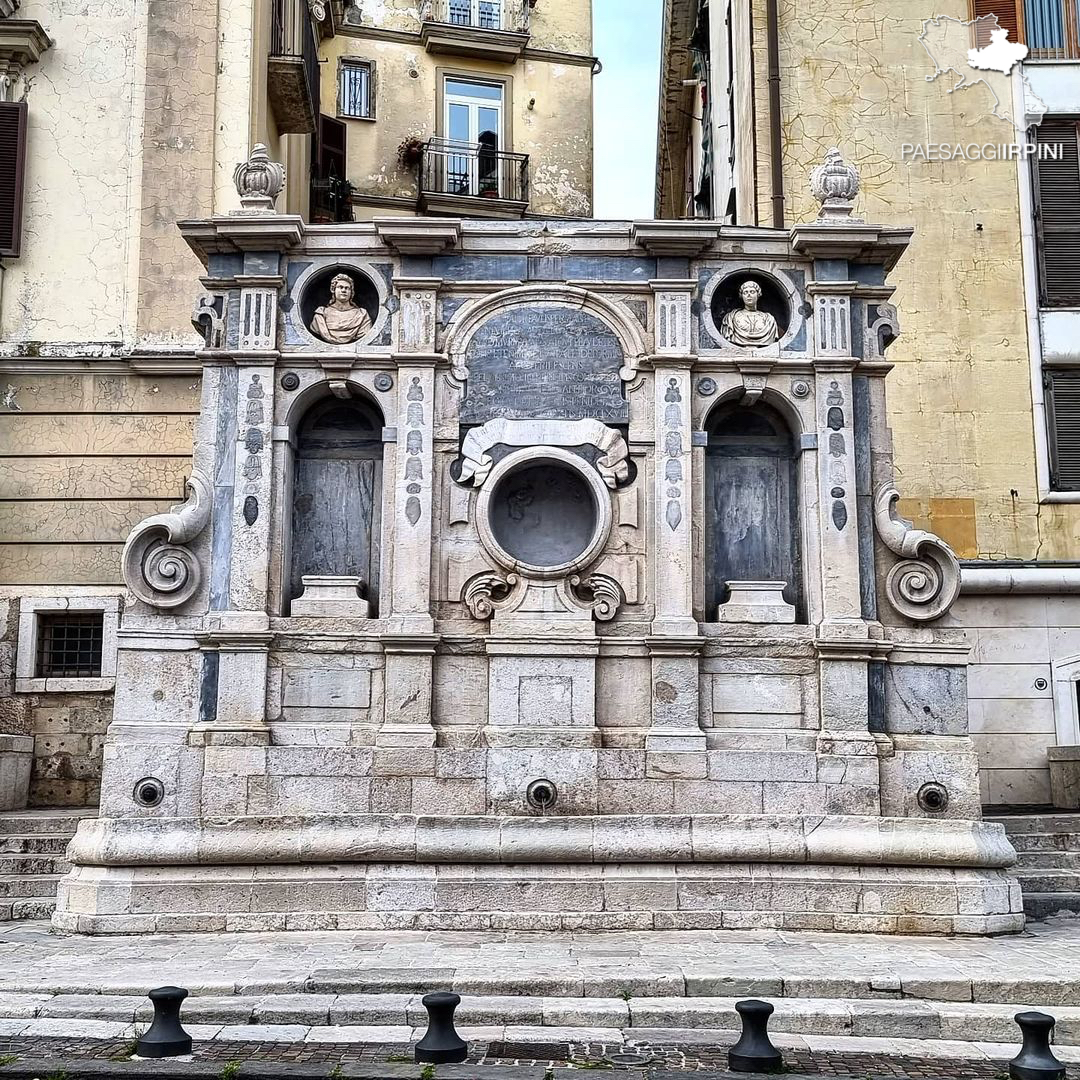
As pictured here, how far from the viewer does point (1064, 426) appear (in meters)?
18.5

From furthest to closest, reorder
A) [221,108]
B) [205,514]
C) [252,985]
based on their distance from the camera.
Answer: [221,108]
[205,514]
[252,985]

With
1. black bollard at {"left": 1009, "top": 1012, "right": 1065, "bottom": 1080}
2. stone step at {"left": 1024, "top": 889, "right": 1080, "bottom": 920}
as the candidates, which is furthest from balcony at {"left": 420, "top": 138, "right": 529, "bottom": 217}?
black bollard at {"left": 1009, "top": 1012, "right": 1065, "bottom": 1080}

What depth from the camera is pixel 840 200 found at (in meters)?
13.3

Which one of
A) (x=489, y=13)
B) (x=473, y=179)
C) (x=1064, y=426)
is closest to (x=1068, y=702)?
(x=1064, y=426)

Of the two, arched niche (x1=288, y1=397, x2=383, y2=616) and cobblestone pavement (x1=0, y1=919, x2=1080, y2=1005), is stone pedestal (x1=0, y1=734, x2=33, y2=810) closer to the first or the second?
cobblestone pavement (x1=0, y1=919, x2=1080, y2=1005)

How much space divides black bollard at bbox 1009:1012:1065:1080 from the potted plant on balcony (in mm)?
24931

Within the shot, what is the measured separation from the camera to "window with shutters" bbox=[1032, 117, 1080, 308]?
18953 millimetres

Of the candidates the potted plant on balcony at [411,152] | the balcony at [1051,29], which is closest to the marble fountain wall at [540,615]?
the balcony at [1051,29]

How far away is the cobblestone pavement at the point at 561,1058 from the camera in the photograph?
7.68 meters

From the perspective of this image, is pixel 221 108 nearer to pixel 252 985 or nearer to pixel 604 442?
pixel 604 442

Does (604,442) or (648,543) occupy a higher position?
(604,442)

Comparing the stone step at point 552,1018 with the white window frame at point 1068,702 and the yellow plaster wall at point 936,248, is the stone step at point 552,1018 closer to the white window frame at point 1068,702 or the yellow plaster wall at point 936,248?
the white window frame at point 1068,702

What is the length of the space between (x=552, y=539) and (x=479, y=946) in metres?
4.01

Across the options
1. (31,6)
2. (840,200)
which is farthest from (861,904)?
(31,6)
